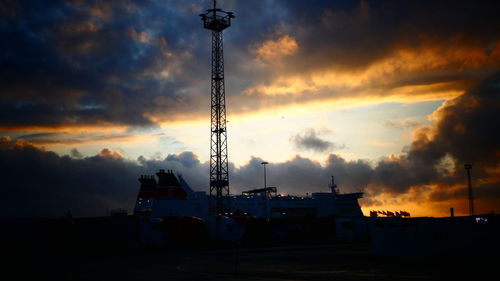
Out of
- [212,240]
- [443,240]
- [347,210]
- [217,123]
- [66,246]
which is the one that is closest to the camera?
[443,240]

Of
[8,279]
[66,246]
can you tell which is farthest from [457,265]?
[66,246]

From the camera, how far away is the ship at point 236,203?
3088 inches

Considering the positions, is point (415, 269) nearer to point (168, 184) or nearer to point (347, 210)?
point (168, 184)

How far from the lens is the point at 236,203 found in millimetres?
93625

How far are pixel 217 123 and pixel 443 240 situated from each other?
48.0m

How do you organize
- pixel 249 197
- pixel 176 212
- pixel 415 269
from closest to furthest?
1. pixel 415 269
2. pixel 176 212
3. pixel 249 197

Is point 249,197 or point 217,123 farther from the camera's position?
point 249,197

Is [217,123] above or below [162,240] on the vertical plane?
above

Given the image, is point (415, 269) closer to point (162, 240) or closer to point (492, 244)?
point (492, 244)

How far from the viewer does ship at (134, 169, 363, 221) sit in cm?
7844

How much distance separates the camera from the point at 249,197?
316ft

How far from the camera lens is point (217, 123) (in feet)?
237

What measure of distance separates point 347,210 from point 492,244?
83.7 meters

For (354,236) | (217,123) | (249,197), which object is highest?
(217,123)
